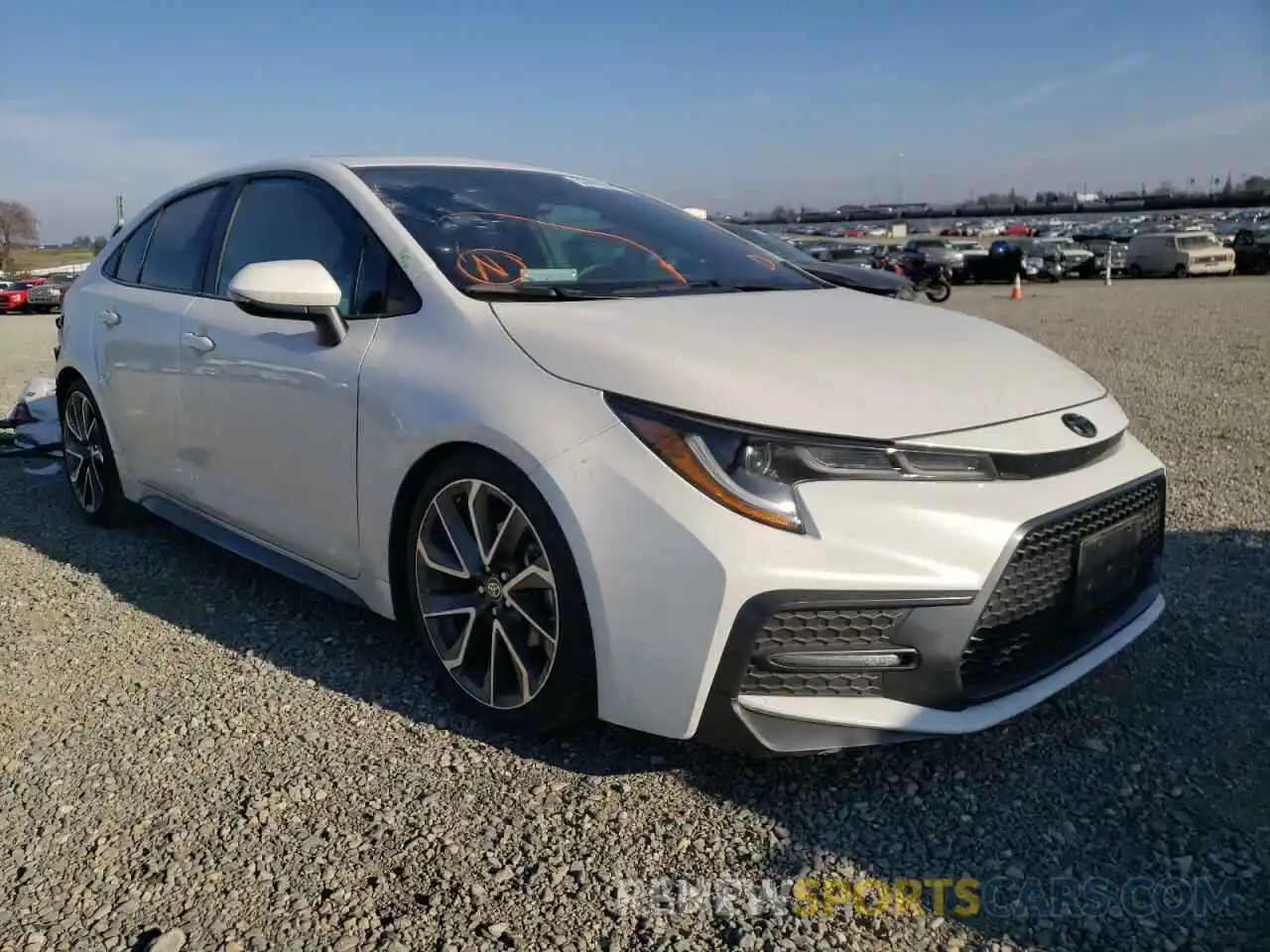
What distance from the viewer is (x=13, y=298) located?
29938mm

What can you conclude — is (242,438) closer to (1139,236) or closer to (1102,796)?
(1102,796)

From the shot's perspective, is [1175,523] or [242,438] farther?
[1175,523]

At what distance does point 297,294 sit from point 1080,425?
2.13 metres

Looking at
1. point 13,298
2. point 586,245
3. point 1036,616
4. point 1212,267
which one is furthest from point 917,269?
point 1036,616

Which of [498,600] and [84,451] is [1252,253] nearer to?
[84,451]

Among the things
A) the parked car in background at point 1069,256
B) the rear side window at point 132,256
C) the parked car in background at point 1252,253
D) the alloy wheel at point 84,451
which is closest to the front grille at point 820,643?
the rear side window at point 132,256

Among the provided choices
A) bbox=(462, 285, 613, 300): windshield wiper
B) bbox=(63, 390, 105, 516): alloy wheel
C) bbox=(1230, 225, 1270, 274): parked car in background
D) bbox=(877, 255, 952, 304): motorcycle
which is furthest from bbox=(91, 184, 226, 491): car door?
bbox=(1230, 225, 1270, 274): parked car in background

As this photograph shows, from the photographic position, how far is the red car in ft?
98.1

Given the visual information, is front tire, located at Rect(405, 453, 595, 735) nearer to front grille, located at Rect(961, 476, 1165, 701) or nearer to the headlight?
the headlight

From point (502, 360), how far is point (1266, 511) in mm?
3909

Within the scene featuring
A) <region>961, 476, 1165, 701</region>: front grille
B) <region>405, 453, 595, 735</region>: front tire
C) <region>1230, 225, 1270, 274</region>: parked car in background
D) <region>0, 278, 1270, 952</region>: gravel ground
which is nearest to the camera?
<region>0, 278, 1270, 952</region>: gravel ground

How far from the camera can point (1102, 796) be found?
2.47 m

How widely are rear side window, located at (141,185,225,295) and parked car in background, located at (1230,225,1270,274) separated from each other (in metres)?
37.8

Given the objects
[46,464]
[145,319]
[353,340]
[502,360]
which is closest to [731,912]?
[502,360]
